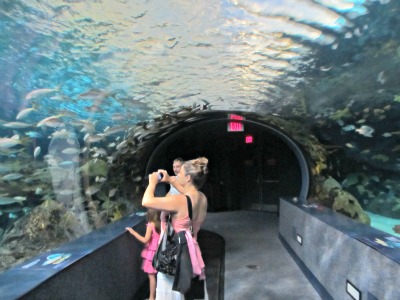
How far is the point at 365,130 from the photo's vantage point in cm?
472

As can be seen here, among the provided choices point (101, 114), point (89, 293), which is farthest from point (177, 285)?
point (101, 114)

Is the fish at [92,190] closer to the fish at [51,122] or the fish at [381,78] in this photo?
the fish at [51,122]

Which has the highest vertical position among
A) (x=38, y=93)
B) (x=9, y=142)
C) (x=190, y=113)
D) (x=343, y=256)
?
(x=190, y=113)

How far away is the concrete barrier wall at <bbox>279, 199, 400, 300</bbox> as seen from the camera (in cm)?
272

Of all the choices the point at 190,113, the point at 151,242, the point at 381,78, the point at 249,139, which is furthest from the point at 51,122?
the point at 249,139

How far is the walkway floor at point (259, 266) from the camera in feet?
14.8

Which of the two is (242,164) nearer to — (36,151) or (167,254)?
(36,151)

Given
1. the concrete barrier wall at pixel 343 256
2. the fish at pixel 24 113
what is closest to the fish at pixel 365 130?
the concrete barrier wall at pixel 343 256

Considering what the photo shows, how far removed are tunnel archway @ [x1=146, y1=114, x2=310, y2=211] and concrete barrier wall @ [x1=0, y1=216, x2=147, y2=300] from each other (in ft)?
20.6

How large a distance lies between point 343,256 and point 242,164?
28.9ft

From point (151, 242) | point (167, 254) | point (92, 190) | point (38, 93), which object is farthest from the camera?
point (92, 190)

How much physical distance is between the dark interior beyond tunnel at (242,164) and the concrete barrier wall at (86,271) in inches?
261

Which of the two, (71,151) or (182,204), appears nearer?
(182,204)

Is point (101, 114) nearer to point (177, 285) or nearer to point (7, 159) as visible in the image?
point (7, 159)
